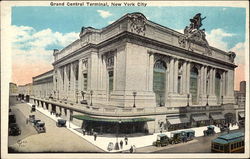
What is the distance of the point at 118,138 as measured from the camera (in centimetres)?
1230

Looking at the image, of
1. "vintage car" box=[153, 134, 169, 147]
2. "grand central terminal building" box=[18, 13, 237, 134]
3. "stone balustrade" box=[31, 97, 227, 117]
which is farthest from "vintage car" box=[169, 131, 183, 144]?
"stone balustrade" box=[31, 97, 227, 117]

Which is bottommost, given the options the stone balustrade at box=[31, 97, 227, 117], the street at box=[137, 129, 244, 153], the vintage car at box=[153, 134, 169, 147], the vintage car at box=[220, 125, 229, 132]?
the street at box=[137, 129, 244, 153]

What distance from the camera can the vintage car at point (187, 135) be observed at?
13630 mm

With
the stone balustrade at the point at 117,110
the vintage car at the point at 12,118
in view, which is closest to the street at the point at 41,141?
the vintage car at the point at 12,118

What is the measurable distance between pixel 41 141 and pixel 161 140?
23.9 feet

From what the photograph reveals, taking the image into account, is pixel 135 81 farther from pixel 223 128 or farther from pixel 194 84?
pixel 223 128

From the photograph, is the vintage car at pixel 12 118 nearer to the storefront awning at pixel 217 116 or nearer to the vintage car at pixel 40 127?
the vintage car at pixel 40 127

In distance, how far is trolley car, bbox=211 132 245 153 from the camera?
12258 mm

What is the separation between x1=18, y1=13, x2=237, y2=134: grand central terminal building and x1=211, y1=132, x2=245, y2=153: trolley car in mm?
2730

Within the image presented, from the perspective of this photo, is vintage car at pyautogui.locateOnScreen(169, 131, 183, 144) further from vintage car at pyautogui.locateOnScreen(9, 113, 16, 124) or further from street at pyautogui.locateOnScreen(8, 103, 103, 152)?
vintage car at pyautogui.locateOnScreen(9, 113, 16, 124)

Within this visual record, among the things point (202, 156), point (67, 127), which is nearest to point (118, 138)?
point (67, 127)

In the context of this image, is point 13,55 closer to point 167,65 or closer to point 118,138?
point 118,138

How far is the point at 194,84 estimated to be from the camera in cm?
1747

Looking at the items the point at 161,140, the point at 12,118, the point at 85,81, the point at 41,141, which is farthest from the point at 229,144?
the point at 12,118
